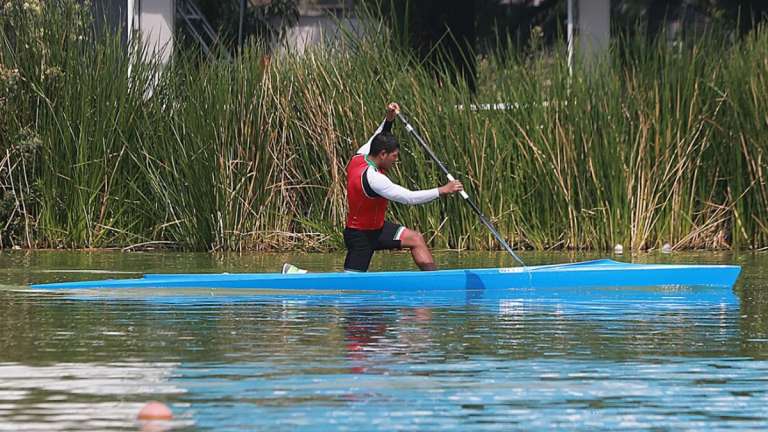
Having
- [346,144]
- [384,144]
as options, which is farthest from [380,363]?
[346,144]

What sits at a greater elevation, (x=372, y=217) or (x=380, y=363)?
(x=380, y=363)

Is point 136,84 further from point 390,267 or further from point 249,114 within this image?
point 390,267

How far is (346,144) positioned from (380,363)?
30.4 ft

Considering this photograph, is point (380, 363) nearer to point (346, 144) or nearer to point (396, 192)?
point (396, 192)

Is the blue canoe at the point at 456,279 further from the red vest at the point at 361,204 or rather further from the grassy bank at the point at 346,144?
the grassy bank at the point at 346,144

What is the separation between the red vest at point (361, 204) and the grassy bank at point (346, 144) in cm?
386

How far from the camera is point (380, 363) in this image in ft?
29.3

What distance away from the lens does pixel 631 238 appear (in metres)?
17.4

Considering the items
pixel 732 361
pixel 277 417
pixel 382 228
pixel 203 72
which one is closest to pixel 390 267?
pixel 382 228

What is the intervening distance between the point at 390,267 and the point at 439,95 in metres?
2.66

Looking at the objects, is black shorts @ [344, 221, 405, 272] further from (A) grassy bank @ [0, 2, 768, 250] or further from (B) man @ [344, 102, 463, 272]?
(A) grassy bank @ [0, 2, 768, 250]

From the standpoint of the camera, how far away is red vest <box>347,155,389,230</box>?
13820mm

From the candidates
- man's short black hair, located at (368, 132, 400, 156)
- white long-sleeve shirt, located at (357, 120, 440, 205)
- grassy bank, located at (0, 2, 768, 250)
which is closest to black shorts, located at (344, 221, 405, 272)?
white long-sleeve shirt, located at (357, 120, 440, 205)

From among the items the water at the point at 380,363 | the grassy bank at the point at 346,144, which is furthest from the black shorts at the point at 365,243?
the grassy bank at the point at 346,144
